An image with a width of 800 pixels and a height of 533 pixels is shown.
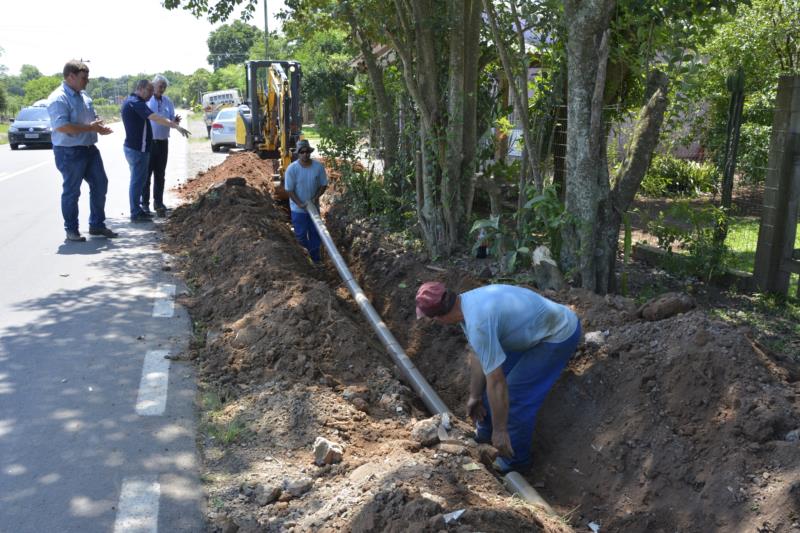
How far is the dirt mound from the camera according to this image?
366 cm

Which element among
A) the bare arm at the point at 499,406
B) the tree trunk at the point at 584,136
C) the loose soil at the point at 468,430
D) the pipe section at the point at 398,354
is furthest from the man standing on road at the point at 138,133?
the bare arm at the point at 499,406

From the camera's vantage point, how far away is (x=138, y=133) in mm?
11836

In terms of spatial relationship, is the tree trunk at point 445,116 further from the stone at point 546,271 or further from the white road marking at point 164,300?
the white road marking at point 164,300

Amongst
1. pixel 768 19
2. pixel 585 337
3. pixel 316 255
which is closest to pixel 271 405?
pixel 585 337

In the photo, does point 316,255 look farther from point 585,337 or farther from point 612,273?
point 585,337

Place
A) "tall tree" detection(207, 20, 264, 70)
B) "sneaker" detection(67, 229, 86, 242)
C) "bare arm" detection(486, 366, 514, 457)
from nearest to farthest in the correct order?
"bare arm" detection(486, 366, 514, 457) → "sneaker" detection(67, 229, 86, 242) → "tall tree" detection(207, 20, 264, 70)

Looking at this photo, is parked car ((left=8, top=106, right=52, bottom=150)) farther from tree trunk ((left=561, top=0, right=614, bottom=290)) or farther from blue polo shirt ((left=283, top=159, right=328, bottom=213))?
tree trunk ((left=561, top=0, right=614, bottom=290))

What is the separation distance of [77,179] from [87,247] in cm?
99

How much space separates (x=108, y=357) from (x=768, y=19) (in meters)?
11.4

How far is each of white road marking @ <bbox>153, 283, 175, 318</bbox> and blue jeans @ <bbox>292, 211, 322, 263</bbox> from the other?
261cm

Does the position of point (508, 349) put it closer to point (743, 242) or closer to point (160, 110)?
point (743, 242)

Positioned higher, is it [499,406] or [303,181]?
[303,181]

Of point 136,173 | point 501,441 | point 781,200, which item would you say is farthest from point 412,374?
point 136,173

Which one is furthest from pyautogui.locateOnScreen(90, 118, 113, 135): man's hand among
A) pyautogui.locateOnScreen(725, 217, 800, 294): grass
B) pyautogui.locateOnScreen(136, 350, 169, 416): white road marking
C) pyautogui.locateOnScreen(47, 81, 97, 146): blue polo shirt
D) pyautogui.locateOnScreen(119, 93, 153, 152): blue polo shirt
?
pyautogui.locateOnScreen(725, 217, 800, 294): grass
